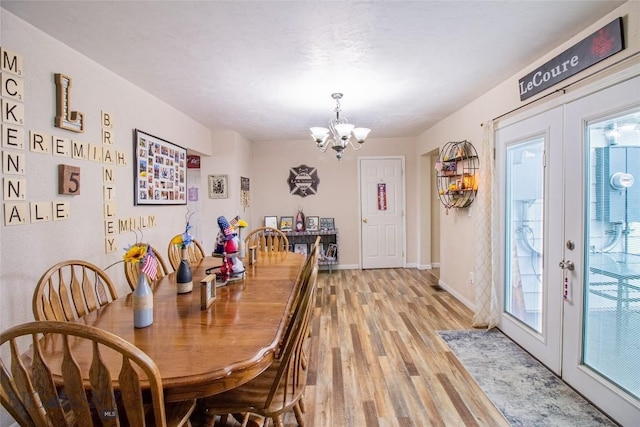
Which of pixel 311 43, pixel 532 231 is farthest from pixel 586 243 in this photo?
pixel 311 43

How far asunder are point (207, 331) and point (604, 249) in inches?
91.1

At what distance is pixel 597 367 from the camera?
6.16ft

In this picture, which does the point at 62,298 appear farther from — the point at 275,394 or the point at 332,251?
the point at 332,251

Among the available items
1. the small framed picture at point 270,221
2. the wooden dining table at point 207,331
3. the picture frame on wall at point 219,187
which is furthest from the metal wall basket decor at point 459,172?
the picture frame on wall at point 219,187

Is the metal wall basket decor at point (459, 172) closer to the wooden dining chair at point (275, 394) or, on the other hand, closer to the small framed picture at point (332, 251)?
the small framed picture at point (332, 251)

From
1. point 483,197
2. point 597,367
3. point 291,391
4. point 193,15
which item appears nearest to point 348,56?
point 193,15

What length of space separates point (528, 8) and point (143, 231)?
329 cm

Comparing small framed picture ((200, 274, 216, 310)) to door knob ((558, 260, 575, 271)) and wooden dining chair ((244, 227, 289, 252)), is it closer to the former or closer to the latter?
wooden dining chair ((244, 227, 289, 252))

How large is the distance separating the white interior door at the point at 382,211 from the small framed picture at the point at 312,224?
82cm

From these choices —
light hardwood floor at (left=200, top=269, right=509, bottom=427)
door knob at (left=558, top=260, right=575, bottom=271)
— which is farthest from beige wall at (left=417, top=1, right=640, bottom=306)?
door knob at (left=558, top=260, right=575, bottom=271)

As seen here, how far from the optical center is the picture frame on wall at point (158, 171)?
273 cm

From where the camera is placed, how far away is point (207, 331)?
125cm

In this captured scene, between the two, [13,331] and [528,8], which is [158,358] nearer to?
[13,331]

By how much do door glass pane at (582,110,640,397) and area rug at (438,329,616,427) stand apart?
0.87 feet
